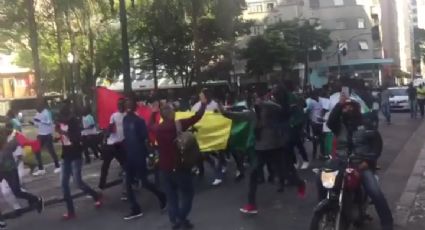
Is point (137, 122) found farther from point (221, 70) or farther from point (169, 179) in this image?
point (221, 70)

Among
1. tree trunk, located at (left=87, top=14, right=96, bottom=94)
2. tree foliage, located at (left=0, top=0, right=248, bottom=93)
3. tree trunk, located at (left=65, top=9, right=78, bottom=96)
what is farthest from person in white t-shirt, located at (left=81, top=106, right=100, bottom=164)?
tree trunk, located at (left=87, top=14, right=96, bottom=94)

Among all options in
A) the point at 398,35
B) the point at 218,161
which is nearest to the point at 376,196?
the point at 218,161

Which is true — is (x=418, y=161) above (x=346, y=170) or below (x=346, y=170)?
below

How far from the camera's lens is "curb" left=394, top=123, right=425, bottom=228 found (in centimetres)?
781

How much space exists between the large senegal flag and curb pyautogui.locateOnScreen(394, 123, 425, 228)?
309 cm

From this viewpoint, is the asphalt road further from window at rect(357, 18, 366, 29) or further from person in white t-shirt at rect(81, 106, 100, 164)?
window at rect(357, 18, 366, 29)

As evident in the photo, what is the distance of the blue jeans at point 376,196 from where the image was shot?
259 inches

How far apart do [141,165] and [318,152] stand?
286 inches

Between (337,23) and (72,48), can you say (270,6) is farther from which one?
(72,48)

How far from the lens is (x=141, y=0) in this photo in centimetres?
3741

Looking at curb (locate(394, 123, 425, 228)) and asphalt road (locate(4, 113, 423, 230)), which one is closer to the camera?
curb (locate(394, 123, 425, 228))

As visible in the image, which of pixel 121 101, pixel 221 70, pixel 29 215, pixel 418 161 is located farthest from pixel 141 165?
pixel 221 70

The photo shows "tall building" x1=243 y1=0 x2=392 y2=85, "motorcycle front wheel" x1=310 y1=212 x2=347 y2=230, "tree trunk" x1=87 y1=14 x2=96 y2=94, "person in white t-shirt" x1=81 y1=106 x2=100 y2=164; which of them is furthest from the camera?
"tall building" x1=243 y1=0 x2=392 y2=85

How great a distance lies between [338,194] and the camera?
243 inches
